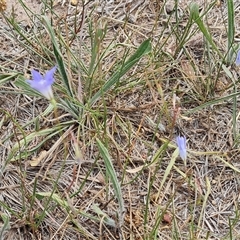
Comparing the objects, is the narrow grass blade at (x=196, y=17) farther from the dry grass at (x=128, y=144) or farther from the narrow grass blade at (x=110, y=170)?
the narrow grass blade at (x=110, y=170)

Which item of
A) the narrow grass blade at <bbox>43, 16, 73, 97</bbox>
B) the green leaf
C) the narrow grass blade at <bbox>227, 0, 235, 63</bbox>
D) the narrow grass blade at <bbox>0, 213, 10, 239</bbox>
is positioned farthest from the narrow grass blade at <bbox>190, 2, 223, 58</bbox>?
the narrow grass blade at <bbox>0, 213, 10, 239</bbox>

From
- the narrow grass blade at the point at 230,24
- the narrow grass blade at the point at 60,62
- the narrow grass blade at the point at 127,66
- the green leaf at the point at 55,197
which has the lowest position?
the green leaf at the point at 55,197

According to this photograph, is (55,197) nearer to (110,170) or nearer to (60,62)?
(110,170)

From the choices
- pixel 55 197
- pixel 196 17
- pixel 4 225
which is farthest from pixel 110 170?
pixel 196 17

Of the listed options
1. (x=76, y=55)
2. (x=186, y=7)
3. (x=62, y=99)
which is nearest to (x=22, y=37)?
(x=76, y=55)

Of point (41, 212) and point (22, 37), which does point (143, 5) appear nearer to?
point (22, 37)

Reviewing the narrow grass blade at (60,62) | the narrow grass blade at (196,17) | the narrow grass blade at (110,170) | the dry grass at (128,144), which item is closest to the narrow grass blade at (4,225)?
the dry grass at (128,144)

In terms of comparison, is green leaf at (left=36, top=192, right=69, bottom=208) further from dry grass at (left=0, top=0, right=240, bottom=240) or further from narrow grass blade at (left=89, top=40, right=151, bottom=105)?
narrow grass blade at (left=89, top=40, right=151, bottom=105)
